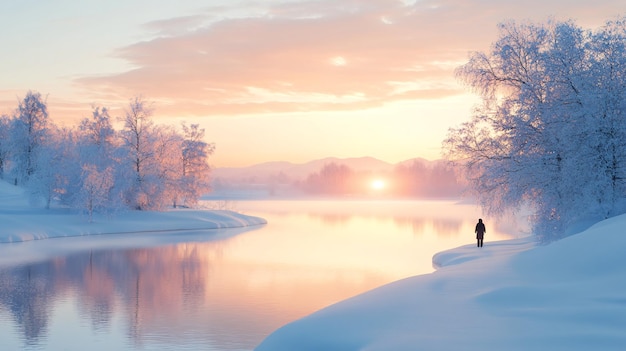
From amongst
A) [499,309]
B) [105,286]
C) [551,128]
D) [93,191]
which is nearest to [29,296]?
[105,286]

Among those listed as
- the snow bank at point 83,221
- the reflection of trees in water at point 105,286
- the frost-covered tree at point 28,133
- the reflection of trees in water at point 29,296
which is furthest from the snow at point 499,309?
the frost-covered tree at point 28,133

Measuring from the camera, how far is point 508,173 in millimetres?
28547

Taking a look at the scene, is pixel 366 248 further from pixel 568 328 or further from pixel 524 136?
pixel 568 328

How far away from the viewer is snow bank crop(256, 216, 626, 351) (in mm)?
10656

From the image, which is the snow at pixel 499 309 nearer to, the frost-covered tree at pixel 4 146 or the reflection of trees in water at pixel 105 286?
the reflection of trees in water at pixel 105 286

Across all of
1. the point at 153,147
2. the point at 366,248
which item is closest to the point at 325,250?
the point at 366,248

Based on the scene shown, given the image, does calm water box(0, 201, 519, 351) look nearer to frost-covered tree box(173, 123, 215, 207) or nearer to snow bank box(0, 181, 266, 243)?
snow bank box(0, 181, 266, 243)

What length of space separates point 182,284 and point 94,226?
3085 centimetres

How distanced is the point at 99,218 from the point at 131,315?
131ft

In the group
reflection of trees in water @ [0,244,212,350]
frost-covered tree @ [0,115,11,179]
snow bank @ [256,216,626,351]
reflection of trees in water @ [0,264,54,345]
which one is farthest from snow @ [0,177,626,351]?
frost-covered tree @ [0,115,11,179]

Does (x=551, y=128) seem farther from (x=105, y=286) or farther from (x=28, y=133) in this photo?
(x=28, y=133)

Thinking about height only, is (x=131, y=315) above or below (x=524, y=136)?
below

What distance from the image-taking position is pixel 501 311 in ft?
41.8

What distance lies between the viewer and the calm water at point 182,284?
17062mm
